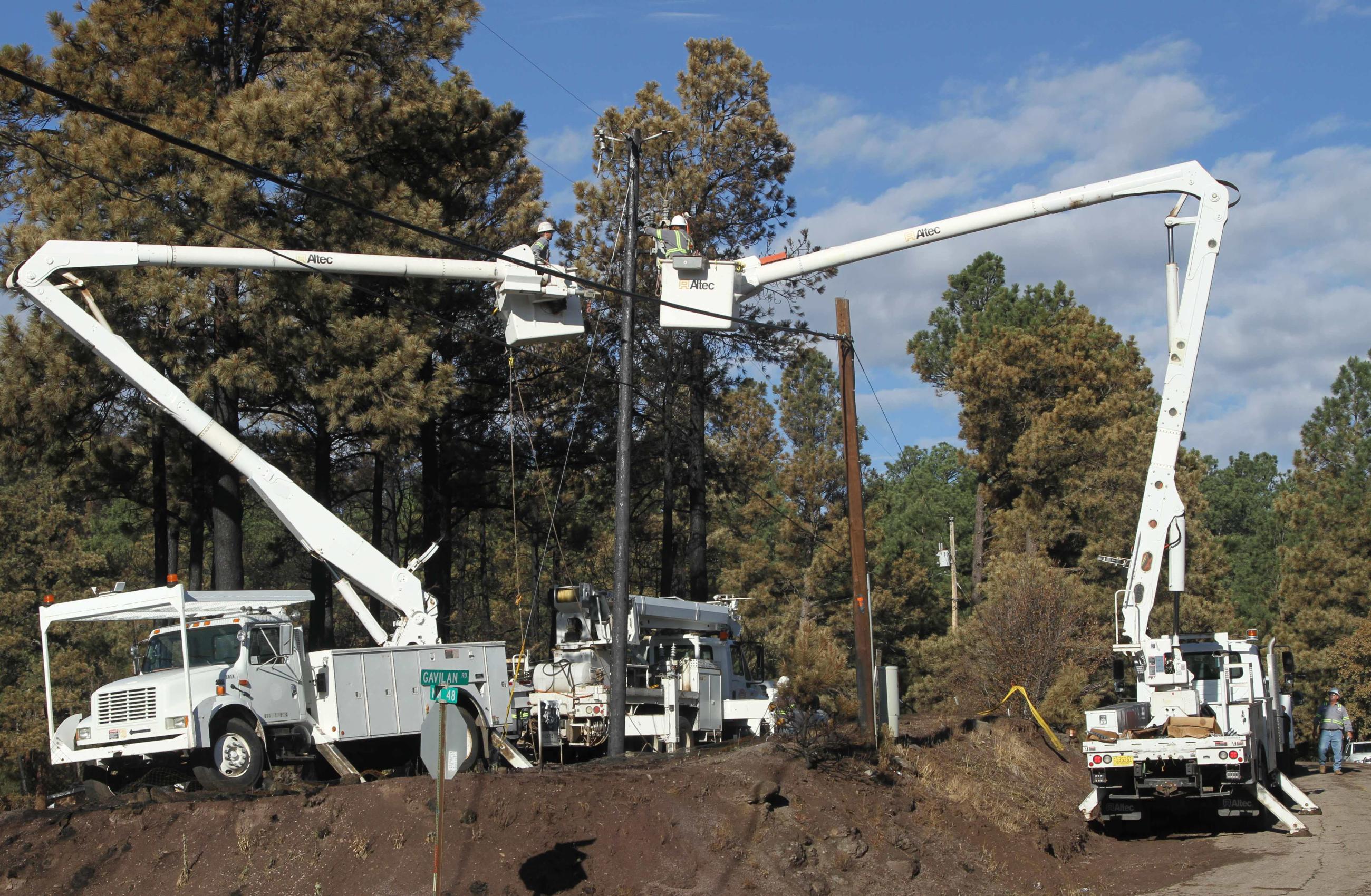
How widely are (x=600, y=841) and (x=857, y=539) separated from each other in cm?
778

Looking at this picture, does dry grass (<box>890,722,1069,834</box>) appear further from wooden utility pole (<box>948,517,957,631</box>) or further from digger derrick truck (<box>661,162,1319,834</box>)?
wooden utility pole (<box>948,517,957,631</box>)

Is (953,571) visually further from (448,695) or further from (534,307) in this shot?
(448,695)

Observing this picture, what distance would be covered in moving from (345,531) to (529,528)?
18166mm

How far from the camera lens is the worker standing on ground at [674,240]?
651 inches

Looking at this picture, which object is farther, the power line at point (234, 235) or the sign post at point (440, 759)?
the power line at point (234, 235)

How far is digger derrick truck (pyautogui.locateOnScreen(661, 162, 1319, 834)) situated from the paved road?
0.55 m

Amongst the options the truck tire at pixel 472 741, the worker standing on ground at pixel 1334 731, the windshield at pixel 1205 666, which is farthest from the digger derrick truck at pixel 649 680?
the worker standing on ground at pixel 1334 731

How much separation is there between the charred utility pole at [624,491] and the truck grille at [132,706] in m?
6.12

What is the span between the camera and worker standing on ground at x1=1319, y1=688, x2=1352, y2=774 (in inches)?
1021

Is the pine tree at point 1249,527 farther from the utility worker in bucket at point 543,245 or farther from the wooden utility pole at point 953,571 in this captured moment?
the utility worker in bucket at point 543,245

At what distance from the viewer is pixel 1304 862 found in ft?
49.2

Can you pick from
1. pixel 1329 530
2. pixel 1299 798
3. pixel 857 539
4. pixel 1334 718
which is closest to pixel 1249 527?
pixel 1329 530

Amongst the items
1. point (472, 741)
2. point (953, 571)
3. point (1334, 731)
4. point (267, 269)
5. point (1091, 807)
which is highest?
point (267, 269)

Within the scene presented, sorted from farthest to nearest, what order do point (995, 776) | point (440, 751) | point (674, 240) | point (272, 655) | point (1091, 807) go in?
point (995, 776) < point (1091, 807) < point (674, 240) < point (272, 655) < point (440, 751)
